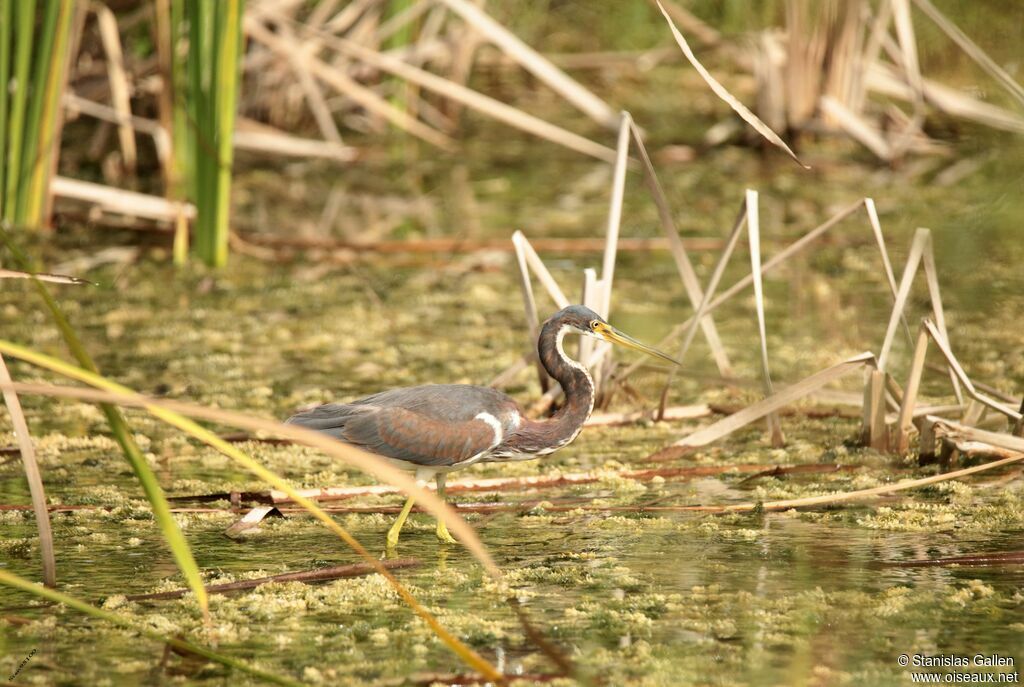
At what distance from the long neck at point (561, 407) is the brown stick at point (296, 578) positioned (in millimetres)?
621

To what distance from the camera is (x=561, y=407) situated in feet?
14.7

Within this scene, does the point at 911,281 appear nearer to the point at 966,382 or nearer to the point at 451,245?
the point at 966,382

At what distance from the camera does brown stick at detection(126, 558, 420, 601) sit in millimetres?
3623

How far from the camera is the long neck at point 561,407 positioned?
14.4ft

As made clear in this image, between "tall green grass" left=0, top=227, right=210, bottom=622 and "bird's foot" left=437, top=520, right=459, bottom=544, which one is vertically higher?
"tall green grass" left=0, top=227, right=210, bottom=622

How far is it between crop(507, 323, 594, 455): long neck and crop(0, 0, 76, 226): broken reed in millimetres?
3673

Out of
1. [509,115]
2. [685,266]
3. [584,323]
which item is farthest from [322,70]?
[584,323]

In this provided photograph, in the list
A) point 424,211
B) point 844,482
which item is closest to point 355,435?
point 844,482

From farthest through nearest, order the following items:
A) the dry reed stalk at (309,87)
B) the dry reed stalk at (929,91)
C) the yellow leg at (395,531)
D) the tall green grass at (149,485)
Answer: the dry reed stalk at (929,91) < the dry reed stalk at (309,87) < the yellow leg at (395,531) < the tall green grass at (149,485)

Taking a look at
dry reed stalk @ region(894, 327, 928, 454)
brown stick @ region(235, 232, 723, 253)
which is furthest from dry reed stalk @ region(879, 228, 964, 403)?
brown stick @ region(235, 232, 723, 253)

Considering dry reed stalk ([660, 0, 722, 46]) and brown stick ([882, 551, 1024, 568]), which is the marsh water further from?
dry reed stalk ([660, 0, 722, 46])

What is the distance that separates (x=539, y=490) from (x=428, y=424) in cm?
66

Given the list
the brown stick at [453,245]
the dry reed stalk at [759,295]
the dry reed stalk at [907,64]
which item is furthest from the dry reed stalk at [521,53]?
the dry reed stalk at [907,64]

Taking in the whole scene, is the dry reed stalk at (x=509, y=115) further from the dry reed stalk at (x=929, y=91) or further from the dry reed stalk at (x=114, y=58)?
the dry reed stalk at (x=929, y=91)
